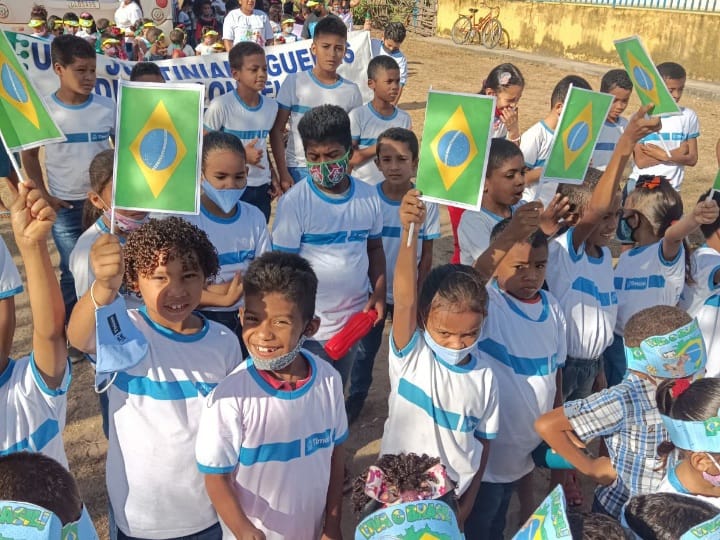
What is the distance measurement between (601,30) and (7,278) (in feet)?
66.2

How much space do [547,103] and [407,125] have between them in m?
10.7

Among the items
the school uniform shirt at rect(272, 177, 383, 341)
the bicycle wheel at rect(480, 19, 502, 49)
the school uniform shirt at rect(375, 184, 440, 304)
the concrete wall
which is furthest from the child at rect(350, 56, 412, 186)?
the bicycle wheel at rect(480, 19, 502, 49)

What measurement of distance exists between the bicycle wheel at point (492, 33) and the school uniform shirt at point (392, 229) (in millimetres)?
20423

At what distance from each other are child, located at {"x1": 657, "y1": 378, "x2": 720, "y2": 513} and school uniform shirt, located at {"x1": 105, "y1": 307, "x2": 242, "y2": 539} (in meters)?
1.56

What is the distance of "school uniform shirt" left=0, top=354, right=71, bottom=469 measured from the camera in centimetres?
222

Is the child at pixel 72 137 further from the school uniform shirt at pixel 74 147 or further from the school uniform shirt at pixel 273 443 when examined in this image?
the school uniform shirt at pixel 273 443

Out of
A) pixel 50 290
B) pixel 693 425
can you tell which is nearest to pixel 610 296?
pixel 693 425

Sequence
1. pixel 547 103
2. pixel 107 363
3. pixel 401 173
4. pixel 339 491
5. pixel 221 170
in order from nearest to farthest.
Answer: pixel 107 363 → pixel 339 491 → pixel 221 170 → pixel 401 173 → pixel 547 103

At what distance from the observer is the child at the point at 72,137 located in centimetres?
498

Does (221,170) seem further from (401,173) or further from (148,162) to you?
(401,173)

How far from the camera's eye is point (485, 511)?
3.11m

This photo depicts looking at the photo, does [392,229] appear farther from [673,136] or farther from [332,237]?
[673,136]

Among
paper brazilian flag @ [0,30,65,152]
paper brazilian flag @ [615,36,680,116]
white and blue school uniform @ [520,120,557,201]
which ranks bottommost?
white and blue school uniform @ [520,120,557,201]

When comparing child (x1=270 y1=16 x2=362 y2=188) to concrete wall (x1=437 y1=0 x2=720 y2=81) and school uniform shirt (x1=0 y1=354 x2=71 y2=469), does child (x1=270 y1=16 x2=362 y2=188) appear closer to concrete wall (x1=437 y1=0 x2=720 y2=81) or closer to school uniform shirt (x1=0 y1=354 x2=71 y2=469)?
school uniform shirt (x1=0 y1=354 x2=71 y2=469)
